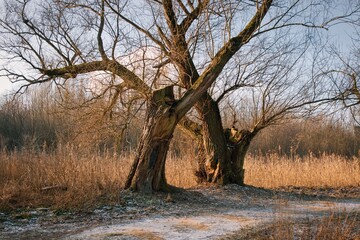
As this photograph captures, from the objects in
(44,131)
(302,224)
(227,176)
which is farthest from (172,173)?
(44,131)

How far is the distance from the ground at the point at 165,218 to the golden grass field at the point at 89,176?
489 mm

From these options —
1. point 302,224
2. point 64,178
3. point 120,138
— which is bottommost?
point 302,224

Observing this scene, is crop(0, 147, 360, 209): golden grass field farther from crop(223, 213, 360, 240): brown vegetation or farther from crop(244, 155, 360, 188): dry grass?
crop(223, 213, 360, 240): brown vegetation

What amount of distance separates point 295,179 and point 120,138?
7013mm

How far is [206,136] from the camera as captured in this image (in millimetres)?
11180

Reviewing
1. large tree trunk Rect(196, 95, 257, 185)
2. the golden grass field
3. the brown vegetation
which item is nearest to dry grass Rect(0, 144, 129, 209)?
the golden grass field

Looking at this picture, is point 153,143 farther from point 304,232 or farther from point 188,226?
point 304,232

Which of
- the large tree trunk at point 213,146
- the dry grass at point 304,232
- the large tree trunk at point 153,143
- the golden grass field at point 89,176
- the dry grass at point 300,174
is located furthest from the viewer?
Result: the dry grass at point 300,174

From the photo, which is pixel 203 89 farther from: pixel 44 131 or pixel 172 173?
pixel 44 131

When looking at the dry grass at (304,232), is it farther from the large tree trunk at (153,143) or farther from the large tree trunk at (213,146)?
the large tree trunk at (213,146)

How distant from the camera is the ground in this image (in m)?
5.64

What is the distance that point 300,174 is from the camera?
14969mm

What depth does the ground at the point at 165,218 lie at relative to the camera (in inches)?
222

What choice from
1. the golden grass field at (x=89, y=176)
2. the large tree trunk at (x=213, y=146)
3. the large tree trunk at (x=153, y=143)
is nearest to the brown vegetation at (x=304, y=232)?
the golden grass field at (x=89, y=176)
